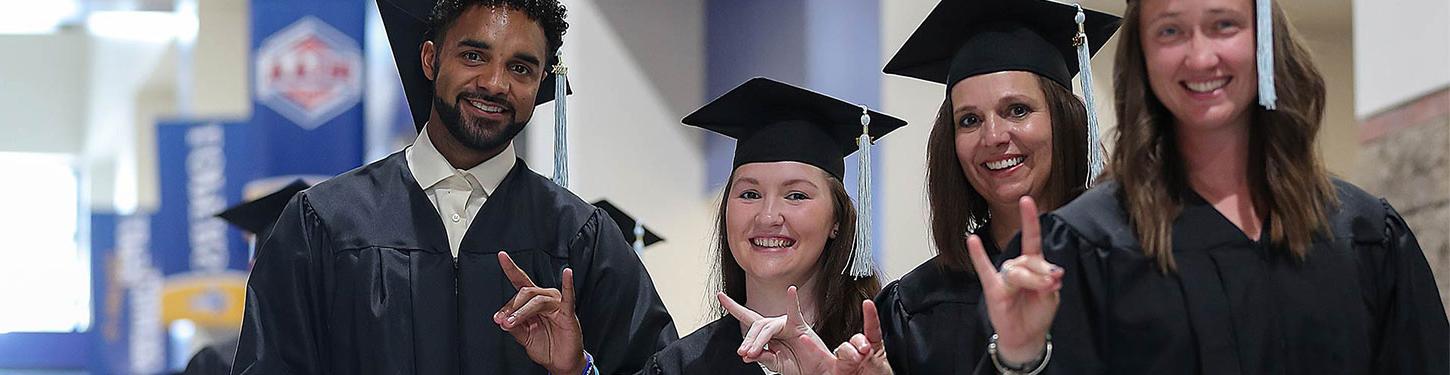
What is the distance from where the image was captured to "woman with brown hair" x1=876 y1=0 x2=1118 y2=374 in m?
2.53

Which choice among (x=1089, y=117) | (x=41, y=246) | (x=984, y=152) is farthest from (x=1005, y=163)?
(x=41, y=246)

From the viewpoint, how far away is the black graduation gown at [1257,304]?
73.1 inches

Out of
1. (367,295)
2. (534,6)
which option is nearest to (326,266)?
(367,295)

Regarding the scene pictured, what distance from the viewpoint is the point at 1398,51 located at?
2799 mm

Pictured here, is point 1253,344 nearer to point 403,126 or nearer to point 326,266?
point 326,266

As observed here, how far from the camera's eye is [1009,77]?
258 cm

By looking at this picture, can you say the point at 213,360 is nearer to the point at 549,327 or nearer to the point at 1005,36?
the point at 549,327

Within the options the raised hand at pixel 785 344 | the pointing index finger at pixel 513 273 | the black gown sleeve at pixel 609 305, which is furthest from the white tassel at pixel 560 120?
the raised hand at pixel 785 344

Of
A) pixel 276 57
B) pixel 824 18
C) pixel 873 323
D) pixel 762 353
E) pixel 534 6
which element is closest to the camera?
pixel 873 323

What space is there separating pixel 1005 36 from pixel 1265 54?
81 cm

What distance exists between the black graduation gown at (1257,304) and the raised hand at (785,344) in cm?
56

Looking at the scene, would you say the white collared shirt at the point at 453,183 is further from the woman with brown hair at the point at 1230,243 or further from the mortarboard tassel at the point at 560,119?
the woman with brown hair at the point at 1230,243

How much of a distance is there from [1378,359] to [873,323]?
0.75m

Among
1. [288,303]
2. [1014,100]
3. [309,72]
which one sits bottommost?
[288,303]
